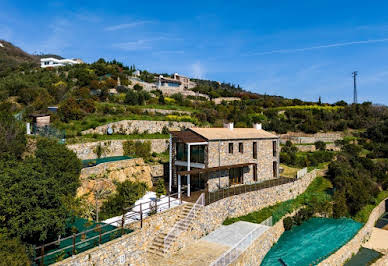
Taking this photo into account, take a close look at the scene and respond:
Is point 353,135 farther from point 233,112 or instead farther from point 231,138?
point 231,138

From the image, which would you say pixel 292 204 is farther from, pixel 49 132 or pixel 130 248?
pixel 49 132

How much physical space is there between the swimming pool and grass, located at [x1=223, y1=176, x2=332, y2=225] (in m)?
1.61

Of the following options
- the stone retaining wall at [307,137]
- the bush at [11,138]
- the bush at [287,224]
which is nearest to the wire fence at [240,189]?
the bush at [287,224]

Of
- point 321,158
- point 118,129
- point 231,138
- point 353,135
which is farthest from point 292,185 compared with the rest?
point 353,135

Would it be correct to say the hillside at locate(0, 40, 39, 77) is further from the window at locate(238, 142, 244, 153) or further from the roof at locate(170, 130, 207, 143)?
the window at locate(238, 142, 244, 153)

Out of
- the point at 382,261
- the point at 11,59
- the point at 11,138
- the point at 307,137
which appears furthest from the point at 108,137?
the point at 11,59

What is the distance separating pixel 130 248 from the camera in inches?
499

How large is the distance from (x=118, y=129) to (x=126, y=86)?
25963mm

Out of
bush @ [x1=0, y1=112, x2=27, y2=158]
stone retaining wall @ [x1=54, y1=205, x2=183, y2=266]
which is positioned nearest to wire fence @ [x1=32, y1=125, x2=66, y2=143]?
bush @ [x1=0, y1=112, x2=27, y2=158]

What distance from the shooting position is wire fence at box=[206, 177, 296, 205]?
62.9ft

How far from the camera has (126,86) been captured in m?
53.7

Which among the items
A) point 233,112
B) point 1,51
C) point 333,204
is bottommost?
point 333,204

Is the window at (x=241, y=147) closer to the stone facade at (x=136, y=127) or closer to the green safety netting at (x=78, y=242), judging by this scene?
the green safety netting at (x=78, y=242)

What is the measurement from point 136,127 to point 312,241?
22000 millimetres
